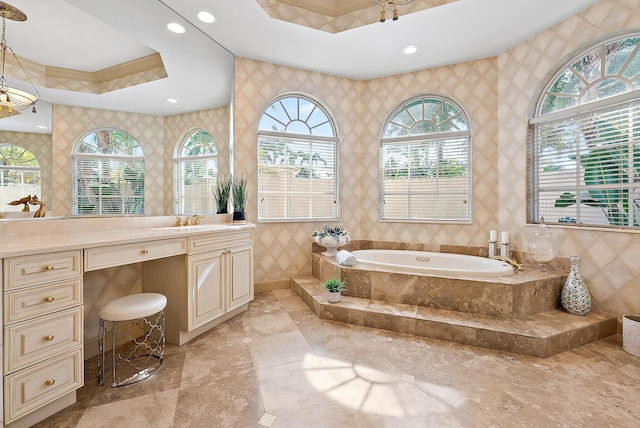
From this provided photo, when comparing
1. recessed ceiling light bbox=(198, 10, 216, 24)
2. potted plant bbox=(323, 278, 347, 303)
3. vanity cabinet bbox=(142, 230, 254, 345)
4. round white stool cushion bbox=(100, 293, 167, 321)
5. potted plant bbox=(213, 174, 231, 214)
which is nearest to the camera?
round white stool cushion bbox=(100, 293, 167, 321)

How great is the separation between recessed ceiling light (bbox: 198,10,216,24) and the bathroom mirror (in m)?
0.09

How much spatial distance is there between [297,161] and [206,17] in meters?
1.76

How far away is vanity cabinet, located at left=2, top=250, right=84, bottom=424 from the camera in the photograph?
1.27 metres

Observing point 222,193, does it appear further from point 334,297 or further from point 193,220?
point 334,297

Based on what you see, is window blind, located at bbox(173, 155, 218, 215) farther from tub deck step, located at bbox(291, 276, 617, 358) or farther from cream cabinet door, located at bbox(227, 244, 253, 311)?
tub deck step, located at bbox(291, 276, 617, 358)

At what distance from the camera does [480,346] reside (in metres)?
2.17

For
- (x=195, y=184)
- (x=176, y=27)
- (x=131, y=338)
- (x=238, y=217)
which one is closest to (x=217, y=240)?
(x=195, y=184)

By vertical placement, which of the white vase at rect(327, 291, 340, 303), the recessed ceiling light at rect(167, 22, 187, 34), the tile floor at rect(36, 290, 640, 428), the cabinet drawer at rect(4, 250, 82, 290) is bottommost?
the tile floor at rect(36, 290, 640, 428)

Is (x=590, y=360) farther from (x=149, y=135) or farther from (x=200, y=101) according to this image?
(x=200, y=101)

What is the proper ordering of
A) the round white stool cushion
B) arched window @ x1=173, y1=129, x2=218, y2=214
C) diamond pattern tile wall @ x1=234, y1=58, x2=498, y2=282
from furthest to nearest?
diamond pattern tile wall @ x1=234, y1=58, x2=498, y2=282
arched window @ x1=173, y1=129, x2=218, y2=214
the round white stool cushion

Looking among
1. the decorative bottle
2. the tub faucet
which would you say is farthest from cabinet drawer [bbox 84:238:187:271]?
the decorative bottle

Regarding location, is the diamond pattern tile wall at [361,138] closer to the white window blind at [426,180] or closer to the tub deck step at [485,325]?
the white window blind at [426,180]

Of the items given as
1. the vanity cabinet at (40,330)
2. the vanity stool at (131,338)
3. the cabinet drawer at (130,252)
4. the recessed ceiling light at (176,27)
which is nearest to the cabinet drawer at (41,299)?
the vanity cabinet at (40,330)

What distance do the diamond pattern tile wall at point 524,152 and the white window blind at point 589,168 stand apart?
0.14m
